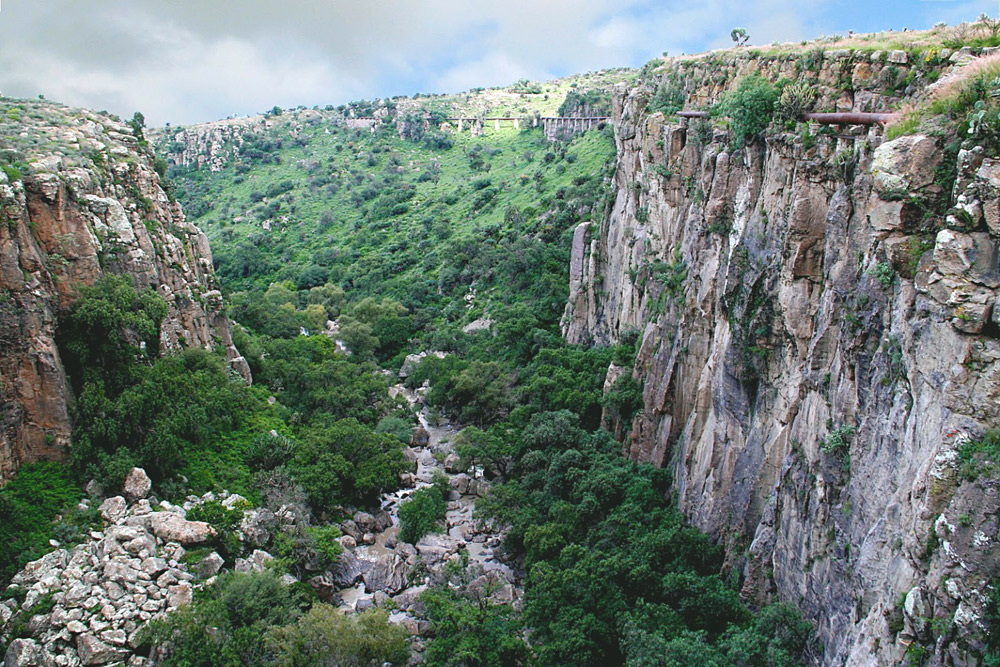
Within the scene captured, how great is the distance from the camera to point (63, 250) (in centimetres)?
3581

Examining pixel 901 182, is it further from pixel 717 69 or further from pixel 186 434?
pixel 186 434

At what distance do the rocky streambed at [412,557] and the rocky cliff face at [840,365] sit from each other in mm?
11062

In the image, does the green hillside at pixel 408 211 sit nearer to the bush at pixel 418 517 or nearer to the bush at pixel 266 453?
the bush at pixel 418 517

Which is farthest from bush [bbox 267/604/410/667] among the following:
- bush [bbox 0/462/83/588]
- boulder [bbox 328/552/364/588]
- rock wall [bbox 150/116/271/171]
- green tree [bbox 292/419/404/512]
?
rock wall [bbox 150/116/271/171]

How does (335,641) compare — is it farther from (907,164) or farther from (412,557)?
(907,164)

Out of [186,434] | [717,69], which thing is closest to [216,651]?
[186,434]

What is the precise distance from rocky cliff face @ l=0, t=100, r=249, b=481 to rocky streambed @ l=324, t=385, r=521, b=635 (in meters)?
15.5

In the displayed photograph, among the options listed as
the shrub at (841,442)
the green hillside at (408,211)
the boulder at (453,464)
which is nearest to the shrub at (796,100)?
the shrub at (841,442)

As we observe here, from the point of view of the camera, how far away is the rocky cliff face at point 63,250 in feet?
105

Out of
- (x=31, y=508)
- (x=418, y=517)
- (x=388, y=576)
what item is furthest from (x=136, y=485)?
(x=418, y=517)

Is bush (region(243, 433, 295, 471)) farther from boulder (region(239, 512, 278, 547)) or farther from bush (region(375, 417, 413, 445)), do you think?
bush (region(375, 417, 413, 445))

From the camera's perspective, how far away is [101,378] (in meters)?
35.5

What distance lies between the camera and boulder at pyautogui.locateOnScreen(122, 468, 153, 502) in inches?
1290

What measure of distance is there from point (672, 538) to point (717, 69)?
2788 centimetres
